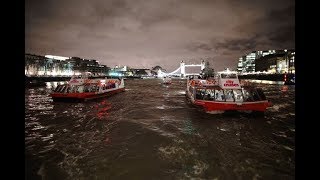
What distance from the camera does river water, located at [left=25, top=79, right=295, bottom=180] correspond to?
10305 millimetres

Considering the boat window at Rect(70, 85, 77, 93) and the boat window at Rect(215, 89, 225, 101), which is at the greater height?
the boat window at Rect(70, 85, 77, 93)

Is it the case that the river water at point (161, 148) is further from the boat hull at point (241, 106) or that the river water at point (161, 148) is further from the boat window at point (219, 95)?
the boat window at point (219, 95)

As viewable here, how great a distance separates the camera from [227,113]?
23.1 m

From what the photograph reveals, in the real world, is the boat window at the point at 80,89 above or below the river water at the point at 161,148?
above

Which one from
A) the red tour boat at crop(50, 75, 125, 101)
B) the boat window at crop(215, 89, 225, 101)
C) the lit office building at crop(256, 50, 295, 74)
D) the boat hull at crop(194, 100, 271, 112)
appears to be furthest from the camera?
the lit office building at crop(256, 50, 295, 74)

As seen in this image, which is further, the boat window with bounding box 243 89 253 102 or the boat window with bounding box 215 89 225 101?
the boat window with bounding box 215 89 225 101

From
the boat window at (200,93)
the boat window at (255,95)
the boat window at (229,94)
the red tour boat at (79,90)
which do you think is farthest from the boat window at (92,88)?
the boat window at (255,95)

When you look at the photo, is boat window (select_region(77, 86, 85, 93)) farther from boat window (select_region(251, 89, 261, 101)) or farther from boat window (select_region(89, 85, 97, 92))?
boat window (select_region(251, 89, 261, 101))

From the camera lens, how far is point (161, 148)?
1353 cm

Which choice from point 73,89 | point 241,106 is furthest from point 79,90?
point 241,106

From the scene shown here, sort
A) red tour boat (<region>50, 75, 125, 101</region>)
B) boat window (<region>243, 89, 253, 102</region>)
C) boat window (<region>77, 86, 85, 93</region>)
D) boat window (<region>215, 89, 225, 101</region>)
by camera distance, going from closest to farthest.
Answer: boat window (<region>243, 89, 253, 102</region>)
boat window (<region>215, 89, 225, 101</region>)
red tour boat (<region>50, 75, 125, 101</region>)
boat window (<region>77, 86, 85, 93</region>)

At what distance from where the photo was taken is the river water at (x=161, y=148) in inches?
406

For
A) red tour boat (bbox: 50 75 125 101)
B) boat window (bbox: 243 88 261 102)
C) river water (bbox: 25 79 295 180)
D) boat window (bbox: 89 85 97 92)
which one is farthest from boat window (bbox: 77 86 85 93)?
boat window (bbox: 243 88 261 102)

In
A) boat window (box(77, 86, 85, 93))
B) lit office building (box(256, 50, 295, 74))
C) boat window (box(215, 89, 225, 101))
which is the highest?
lit office building (box(256, 50, 295, 74))
